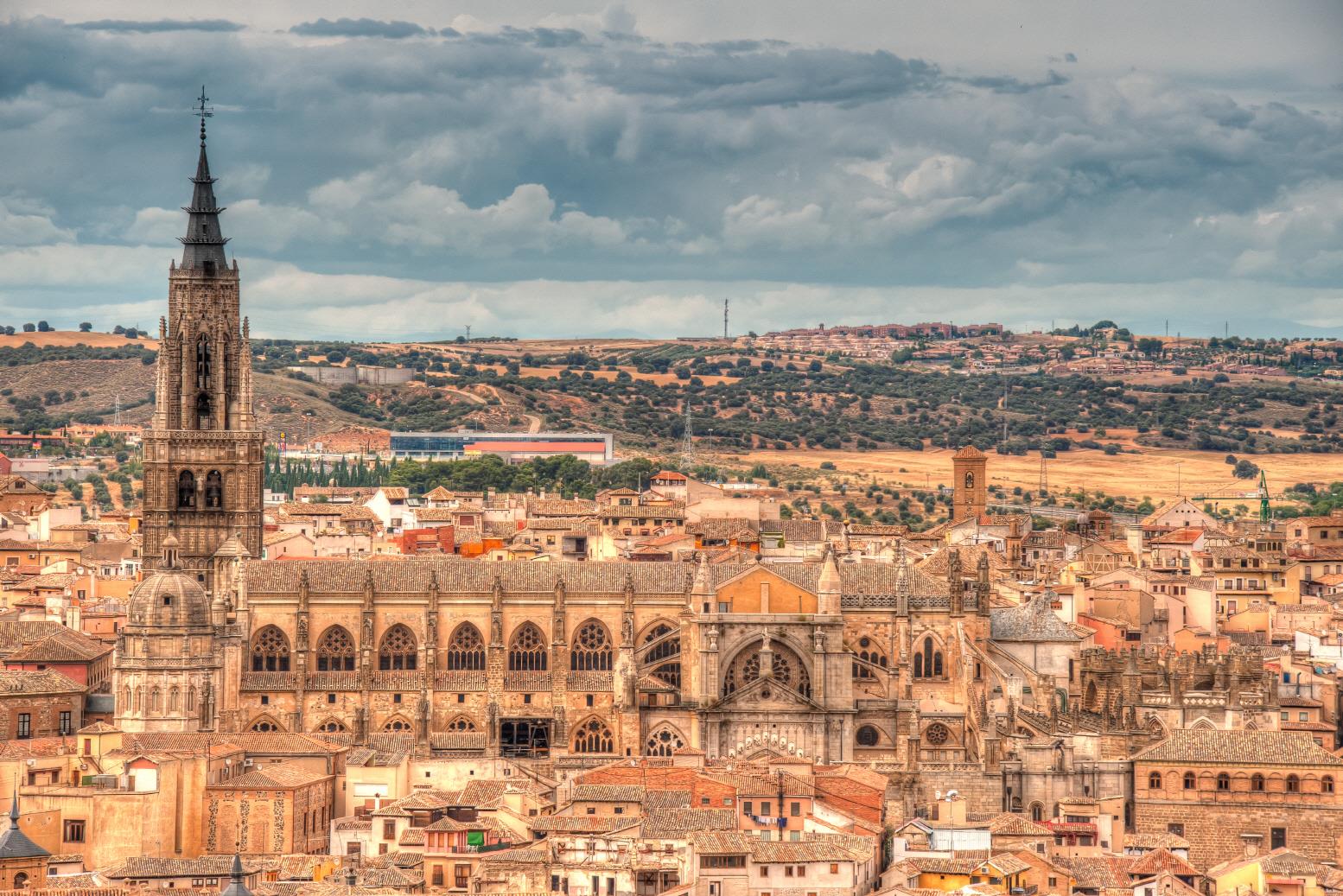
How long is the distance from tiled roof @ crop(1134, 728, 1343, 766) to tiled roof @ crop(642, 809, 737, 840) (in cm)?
1380

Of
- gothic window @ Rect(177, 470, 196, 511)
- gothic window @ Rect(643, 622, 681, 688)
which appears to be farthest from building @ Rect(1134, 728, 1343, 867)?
gothic window @ Rect(177, 470, 196, 511)

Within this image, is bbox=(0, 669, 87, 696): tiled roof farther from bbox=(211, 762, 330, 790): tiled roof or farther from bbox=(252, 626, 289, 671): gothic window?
bbox=(211, 762, 330, 790): tiled roof

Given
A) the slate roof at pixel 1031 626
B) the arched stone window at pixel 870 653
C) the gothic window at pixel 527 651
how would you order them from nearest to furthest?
1. the gothic window at pixel 527 651
2. the arched stone window at pixel 870 653
3. the slate roof at pixel 1031 626

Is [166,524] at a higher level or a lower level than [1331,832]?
higher

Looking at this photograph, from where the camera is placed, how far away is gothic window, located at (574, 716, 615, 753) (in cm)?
9744

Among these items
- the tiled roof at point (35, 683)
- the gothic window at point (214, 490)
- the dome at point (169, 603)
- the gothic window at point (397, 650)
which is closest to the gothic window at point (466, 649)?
the gothic window at point (397, 650)

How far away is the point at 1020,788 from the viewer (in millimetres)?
86875

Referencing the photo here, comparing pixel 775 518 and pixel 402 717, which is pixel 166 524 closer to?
pixel 402 717

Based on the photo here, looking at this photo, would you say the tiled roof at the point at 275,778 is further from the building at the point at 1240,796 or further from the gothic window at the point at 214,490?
the gothic window at the point at 214,490

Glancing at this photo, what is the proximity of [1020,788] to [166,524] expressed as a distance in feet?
118

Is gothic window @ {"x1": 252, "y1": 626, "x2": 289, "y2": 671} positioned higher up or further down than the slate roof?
further down

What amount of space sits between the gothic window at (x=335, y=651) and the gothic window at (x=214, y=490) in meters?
10.2

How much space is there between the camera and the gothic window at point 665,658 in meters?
100

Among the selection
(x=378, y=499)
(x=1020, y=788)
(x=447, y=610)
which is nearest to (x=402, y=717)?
(x=447, y=610)
